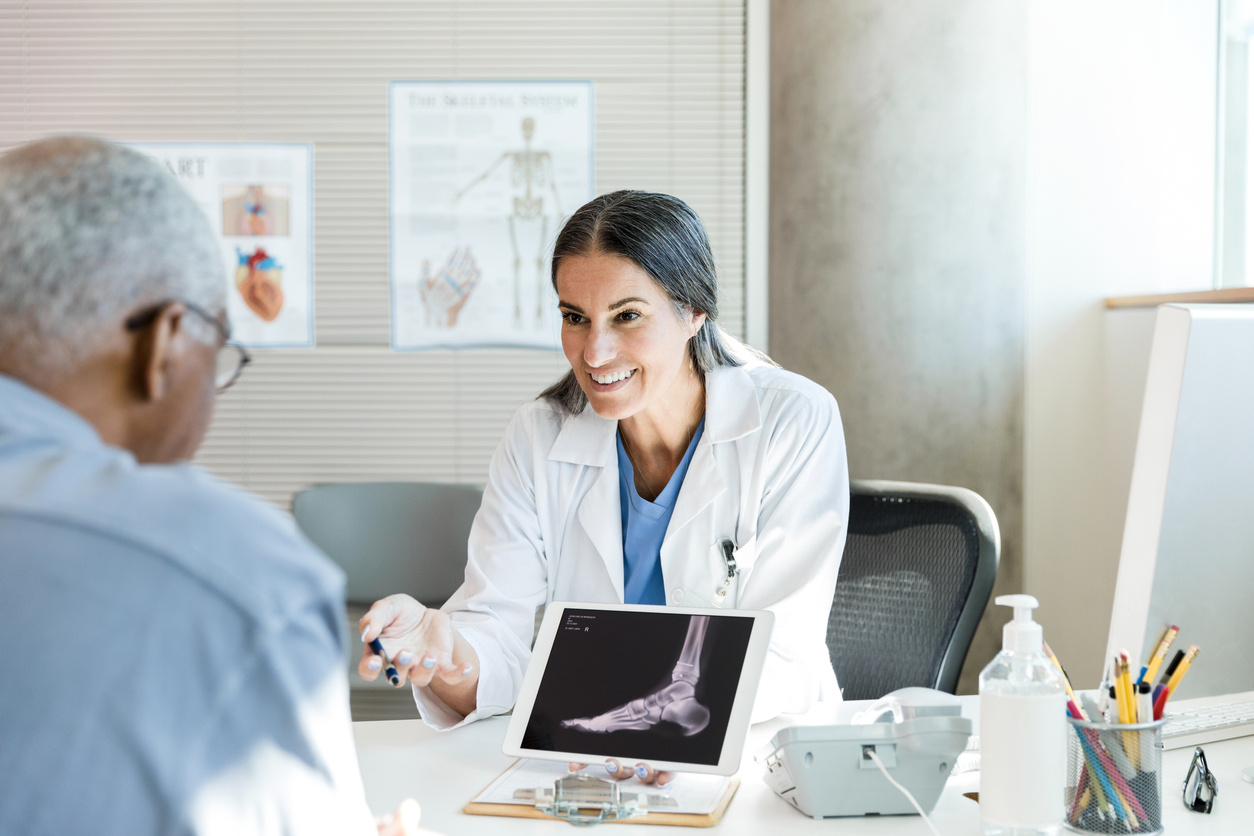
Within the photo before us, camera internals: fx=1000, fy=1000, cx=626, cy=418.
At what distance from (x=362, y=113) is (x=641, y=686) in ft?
8.08

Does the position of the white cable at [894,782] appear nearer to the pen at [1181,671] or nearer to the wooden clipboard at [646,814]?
the wooden clipboard at [646,814]

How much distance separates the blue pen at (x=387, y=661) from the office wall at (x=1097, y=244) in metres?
2.04

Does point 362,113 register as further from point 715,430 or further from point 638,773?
point 638,773

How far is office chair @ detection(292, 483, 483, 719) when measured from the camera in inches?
110

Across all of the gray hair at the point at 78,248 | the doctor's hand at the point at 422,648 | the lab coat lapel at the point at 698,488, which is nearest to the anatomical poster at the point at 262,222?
the lab coat lapel at the point at 698,488

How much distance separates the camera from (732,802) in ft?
3.83

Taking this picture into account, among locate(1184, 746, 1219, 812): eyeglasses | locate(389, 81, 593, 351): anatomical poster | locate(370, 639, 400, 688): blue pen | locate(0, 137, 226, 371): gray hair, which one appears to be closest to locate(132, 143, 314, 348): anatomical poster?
locate(389, 81, 593, 351): anatomical poster

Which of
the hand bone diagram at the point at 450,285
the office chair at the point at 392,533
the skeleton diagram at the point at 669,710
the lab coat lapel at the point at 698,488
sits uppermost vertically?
the hand bone diagram at the point at 450,285

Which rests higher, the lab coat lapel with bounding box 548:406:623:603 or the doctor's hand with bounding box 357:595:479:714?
the lab coat lapel with bounding box 548:406:623:603

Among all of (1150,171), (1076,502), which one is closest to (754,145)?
(1150,171)

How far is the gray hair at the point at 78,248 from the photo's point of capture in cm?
63

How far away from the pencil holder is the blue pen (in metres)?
0.82

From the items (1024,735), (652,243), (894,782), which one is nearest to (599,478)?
(652,243)

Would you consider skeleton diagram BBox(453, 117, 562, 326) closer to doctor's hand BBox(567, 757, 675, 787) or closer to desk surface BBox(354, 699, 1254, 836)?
desk surface BBox(354, 699, 1254, 836)
